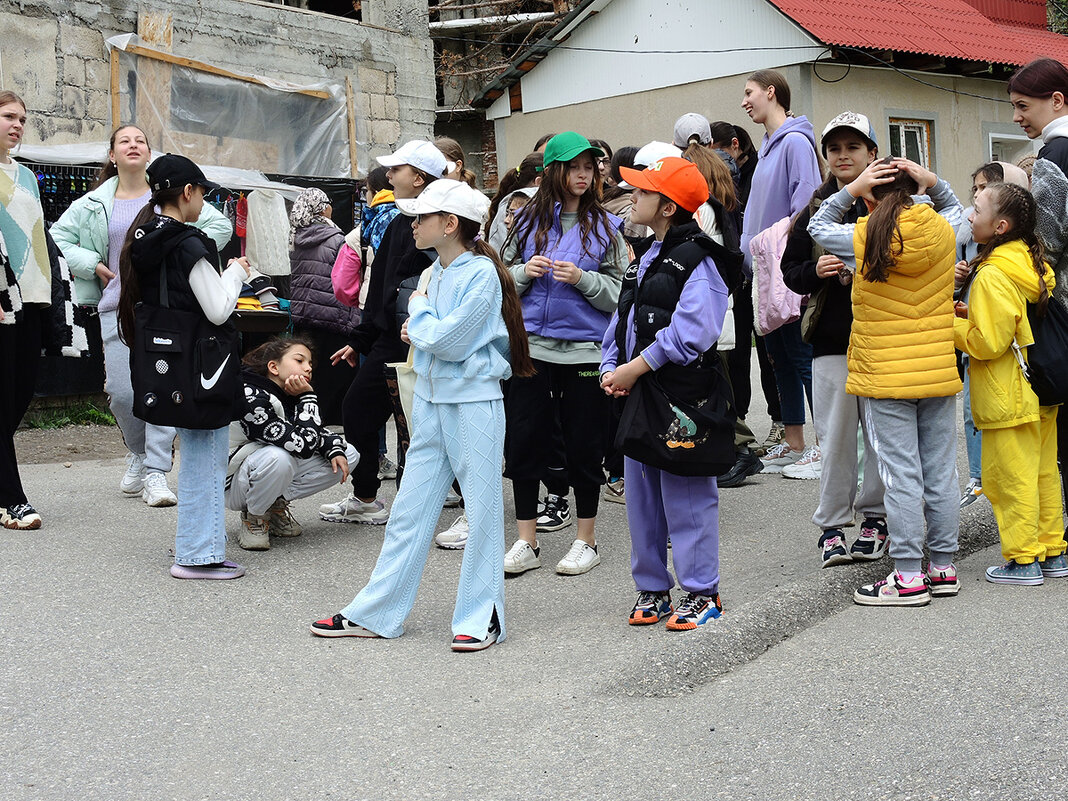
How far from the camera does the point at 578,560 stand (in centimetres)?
565

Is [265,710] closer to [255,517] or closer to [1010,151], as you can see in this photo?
[255,517]

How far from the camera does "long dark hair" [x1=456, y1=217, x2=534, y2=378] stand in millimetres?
4727

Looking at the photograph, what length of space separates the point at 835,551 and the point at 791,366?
2.21m

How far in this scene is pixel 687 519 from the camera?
180 inches

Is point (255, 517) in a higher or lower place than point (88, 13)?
lower

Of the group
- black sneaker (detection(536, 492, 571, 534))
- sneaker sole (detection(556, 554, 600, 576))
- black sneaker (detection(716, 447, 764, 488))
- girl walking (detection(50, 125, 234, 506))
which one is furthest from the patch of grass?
sneaker sole (detection(556, 554, 600, 576))

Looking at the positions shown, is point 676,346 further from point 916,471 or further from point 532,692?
point 532,692

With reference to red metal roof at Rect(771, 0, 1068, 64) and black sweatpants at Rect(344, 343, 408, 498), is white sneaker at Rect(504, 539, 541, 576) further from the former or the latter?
red metal roof at Rect(771, 0, 1068, 64)

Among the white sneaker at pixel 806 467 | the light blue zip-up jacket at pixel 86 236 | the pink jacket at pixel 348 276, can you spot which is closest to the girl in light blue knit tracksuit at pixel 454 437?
the pink jacket at pixel 348 276

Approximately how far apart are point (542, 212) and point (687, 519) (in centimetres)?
189

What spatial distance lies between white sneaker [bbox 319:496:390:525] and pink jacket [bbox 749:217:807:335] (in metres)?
2.46

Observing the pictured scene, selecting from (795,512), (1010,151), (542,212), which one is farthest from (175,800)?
(1010,151)

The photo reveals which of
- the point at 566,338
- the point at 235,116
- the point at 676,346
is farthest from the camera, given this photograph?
the point at 235,116

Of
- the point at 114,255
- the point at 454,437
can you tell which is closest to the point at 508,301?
the point at 454,437
